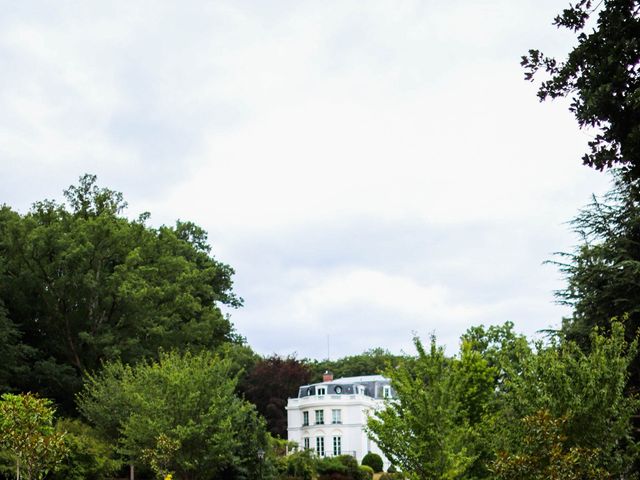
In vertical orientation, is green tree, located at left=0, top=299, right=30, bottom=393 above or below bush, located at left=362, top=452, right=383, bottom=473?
above

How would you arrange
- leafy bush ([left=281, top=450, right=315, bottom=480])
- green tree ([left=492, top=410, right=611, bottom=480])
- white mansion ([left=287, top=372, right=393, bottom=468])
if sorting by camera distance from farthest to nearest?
white mansion ([left=287, top=372, right=393, bottom=468]) < leafy bush ([left=281, top=450, right=315, bottom=480]) < green tree ([left=492, top=410, right=611, bottom=480])

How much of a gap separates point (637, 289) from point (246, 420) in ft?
51.9

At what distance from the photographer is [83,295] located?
38750 mm

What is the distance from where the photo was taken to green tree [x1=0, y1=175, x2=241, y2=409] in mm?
37312

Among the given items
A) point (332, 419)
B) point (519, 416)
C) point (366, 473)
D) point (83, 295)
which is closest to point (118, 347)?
point (83, 295)

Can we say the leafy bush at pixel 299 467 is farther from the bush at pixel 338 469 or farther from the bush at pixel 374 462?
the bush at pixel 374 462

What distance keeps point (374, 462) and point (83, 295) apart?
25.2 metres

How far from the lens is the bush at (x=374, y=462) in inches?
2074

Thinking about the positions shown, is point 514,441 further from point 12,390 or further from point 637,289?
point 12,390

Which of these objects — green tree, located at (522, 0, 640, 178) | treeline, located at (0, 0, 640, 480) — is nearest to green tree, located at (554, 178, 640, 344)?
treeline, located at (0, 0, 640, 480)

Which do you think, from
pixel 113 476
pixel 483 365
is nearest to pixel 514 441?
pixel 483 365

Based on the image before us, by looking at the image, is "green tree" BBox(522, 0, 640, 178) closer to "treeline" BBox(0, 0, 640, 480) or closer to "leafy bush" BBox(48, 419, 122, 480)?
"treeline" BBox(0, 0, 640, 480)

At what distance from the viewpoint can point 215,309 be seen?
4644cm

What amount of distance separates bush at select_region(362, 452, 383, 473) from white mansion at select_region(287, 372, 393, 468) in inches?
189
